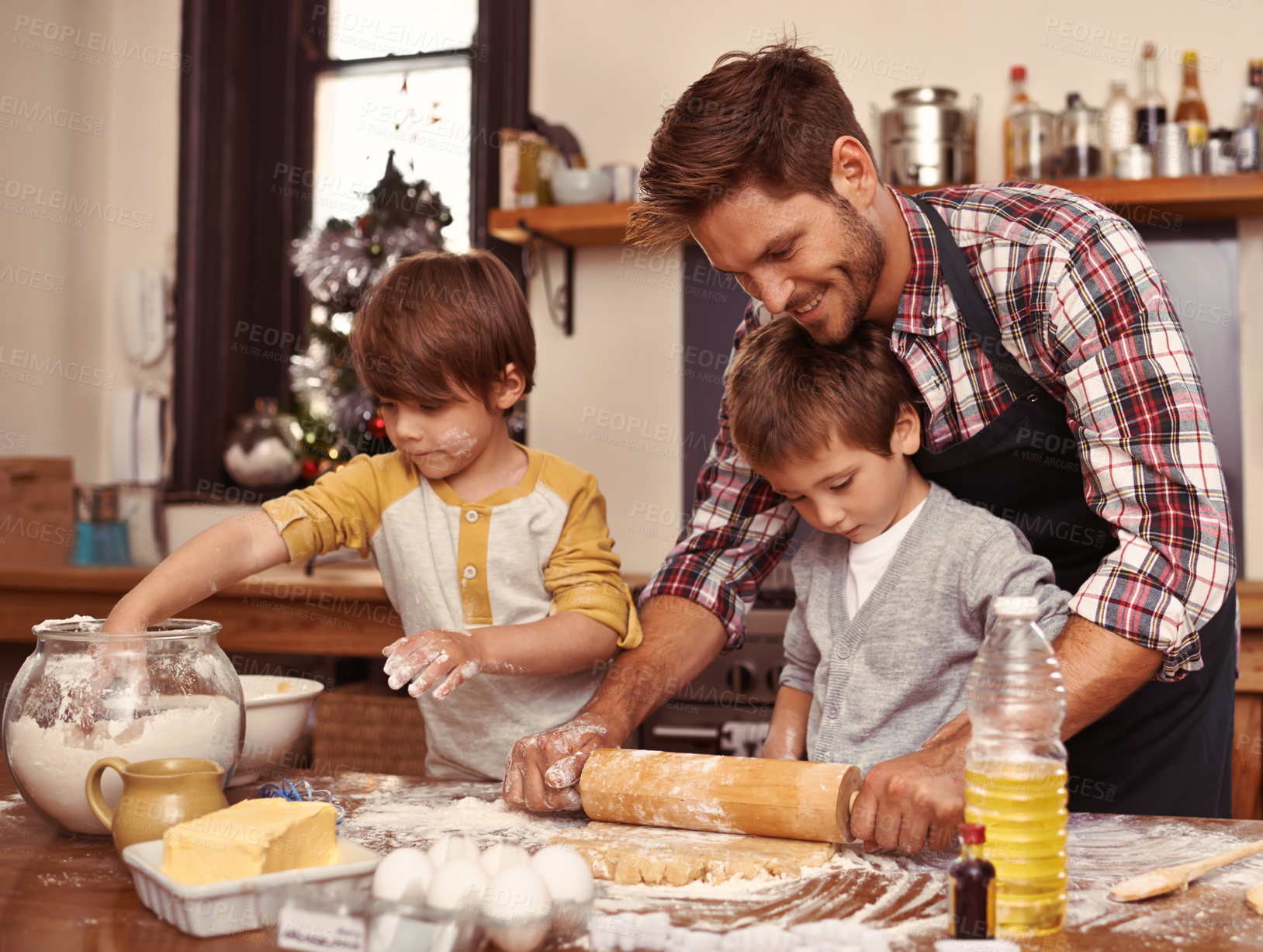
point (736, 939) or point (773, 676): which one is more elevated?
point (736, 939)

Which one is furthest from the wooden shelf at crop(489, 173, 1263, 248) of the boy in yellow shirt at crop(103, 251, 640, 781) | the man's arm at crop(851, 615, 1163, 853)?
the man's arm at crop(851, 615, 1163, 853)

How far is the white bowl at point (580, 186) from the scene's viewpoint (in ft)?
8.98

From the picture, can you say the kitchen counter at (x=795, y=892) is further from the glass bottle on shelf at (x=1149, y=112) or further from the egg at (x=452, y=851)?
the glass bottle on shelf at (x=1149, y=112)

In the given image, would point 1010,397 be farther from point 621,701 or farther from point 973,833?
point 973,833

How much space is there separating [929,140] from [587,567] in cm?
158

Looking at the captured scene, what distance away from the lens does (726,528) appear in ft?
5.16

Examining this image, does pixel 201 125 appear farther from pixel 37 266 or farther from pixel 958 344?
pixel 958 344

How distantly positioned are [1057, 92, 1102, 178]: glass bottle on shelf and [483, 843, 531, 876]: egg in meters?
2.19

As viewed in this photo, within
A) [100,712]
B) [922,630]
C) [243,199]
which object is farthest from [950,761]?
[243,199]

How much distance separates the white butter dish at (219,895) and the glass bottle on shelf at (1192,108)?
241cm

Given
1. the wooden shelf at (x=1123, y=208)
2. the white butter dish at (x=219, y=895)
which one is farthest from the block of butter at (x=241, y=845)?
the wooden shelf at (x=1123, y=208)

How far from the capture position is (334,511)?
1438 millimetres

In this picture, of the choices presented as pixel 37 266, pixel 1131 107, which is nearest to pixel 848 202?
pixel 1131 107

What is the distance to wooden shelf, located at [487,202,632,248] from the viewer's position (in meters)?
2.71
